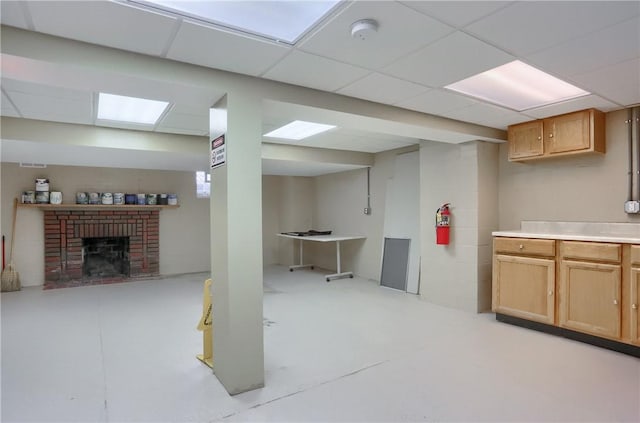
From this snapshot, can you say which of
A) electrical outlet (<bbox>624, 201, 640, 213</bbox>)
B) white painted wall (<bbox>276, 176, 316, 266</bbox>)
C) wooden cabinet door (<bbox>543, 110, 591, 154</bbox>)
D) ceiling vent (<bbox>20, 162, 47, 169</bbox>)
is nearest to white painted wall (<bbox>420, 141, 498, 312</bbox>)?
wooden cabinet door (<bbox>543, 110, 591, 154</bbox>)

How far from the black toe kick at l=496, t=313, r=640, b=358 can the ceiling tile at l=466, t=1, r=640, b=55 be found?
8.58 ft

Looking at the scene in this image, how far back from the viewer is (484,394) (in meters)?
2.40

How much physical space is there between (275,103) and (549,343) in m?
3.23

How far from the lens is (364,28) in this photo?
1875 millimetres

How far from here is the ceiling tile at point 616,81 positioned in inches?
97.2

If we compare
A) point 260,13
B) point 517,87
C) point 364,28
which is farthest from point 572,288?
point 260,13

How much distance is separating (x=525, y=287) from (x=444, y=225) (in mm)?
1163

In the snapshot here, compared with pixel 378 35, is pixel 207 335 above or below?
below

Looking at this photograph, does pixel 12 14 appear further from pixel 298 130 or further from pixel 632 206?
pixel 632 206

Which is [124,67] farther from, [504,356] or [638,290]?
[638,290]

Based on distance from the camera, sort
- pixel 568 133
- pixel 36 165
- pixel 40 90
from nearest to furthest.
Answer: pixel 40 90
pixel 568 133
pixel 36 165

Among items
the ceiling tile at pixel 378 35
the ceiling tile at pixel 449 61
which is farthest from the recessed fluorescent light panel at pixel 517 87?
the ceiling tile at pixel 378 35

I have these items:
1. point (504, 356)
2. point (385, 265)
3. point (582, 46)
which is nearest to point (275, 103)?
point (582, 46)

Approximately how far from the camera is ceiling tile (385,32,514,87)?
6.97 ft
